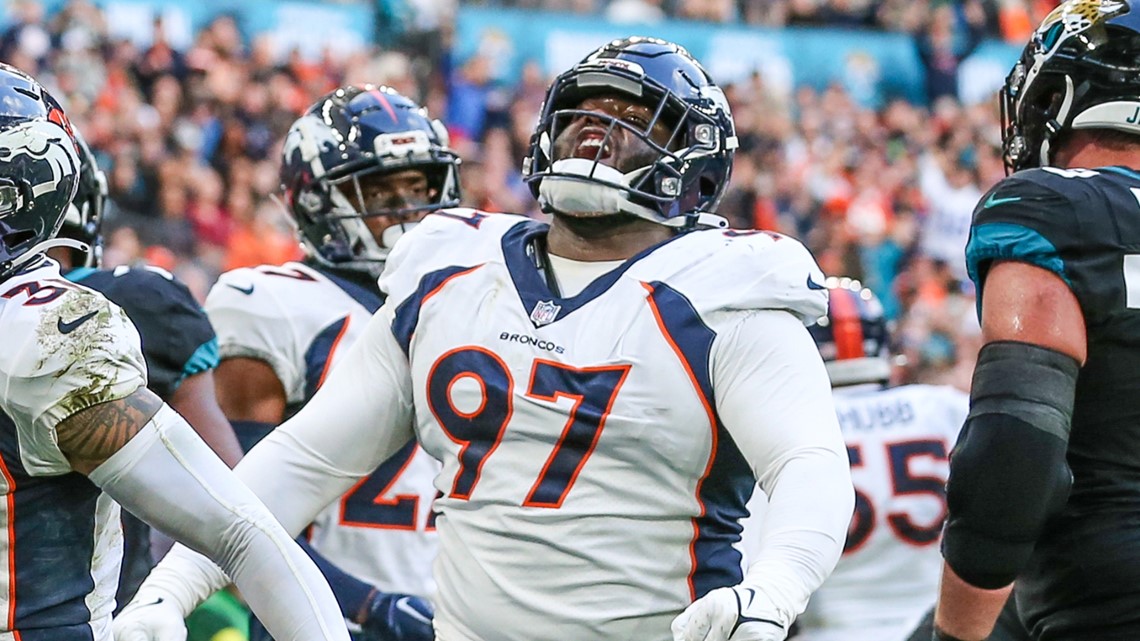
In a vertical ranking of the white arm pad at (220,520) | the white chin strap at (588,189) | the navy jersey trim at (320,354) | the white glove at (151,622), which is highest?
the white chin strap at (588,189)

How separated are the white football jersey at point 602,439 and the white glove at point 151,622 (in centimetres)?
46

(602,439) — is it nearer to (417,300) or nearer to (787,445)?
(787,445)

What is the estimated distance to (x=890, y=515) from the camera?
471cm

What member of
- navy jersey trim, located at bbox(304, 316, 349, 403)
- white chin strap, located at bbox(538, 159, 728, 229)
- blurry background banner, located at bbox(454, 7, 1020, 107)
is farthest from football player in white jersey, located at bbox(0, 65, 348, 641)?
blurry background banner, located at bbox(454, 7, 1020, 107)

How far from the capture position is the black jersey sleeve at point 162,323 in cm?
365

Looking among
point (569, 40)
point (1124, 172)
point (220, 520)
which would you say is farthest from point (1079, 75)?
point (569, 40)

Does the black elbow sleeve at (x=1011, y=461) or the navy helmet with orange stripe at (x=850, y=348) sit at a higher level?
the black elbow sleeve at (x=1011, y=461)

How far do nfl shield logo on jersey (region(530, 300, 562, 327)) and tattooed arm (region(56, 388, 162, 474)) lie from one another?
710 millimetres

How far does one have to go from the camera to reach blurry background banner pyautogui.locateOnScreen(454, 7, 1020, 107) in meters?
15.1

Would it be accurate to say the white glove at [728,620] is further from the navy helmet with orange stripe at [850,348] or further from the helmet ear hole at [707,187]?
the navy helmet with orange stripe at [850,348]

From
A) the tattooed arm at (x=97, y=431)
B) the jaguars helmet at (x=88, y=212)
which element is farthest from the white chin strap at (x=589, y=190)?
the jaguars helmet at (x=88, y=212)

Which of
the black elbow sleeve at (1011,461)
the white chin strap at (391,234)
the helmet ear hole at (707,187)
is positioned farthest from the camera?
the white chin strap at (391,234)

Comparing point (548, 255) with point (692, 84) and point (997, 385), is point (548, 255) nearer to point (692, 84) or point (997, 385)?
point (692, 84)

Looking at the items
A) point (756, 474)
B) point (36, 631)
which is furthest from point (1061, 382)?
point (36, 631)
